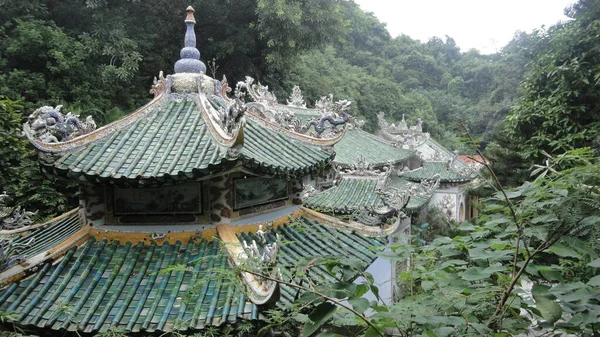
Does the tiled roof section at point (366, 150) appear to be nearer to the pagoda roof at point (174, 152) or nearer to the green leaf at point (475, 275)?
the pagoda roof at point (174, 152)

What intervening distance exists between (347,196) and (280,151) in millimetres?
8408

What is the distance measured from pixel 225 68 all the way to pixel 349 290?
22.6m

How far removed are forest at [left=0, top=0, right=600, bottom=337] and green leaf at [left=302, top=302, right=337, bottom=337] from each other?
0.55ft

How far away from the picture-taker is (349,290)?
7.24 feet

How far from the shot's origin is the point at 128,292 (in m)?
4.51

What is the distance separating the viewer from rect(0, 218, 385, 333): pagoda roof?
4066mm

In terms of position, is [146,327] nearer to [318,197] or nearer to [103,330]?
[103,330]

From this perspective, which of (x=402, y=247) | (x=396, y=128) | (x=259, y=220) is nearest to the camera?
(x=402, y=247)

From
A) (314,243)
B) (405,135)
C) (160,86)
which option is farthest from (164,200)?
(405,135)

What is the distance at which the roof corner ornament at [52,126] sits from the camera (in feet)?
16.2

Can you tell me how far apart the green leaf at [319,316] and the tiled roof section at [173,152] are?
260 cm

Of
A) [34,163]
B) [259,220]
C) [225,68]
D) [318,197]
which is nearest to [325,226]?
[259,220]

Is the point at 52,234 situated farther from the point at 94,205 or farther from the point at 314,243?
the point at 314,243

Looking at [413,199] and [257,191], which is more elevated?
[257,191]
